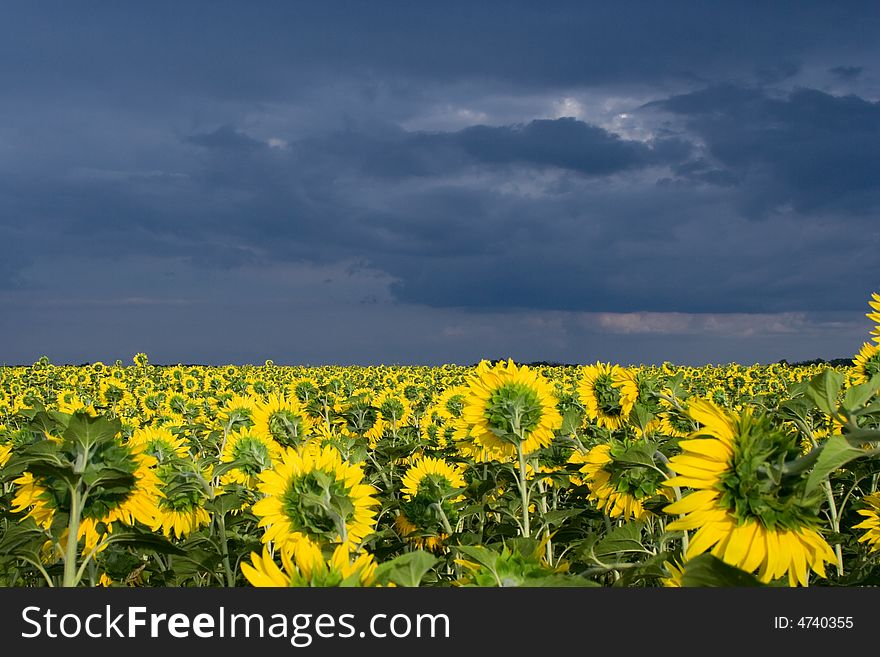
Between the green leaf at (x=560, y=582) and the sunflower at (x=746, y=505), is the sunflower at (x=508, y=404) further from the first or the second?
the green leaf at (x=560, y=582)

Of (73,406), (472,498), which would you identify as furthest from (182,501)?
(73,406)

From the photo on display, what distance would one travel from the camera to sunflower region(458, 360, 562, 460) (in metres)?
4.09

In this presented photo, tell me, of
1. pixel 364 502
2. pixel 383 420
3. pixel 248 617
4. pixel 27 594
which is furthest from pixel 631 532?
pixel 383 420

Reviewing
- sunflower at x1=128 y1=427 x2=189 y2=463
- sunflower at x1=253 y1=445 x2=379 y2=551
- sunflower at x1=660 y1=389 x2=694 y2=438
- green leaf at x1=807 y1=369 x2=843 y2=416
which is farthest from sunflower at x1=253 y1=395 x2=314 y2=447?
sunflower at x1=660 y1=389 x2=694 y2=438

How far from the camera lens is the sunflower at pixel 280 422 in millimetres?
5293

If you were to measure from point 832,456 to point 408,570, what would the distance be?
81 centimetres

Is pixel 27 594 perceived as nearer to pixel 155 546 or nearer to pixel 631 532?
pixel 155 546

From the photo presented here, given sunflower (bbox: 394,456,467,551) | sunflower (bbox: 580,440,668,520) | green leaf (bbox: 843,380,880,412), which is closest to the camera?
green leaf (bbox: 843,380,880,412)

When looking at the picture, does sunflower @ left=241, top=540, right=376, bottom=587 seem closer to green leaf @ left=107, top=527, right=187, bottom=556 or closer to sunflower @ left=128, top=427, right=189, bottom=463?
green leaf @ left=107, top=527, right=187, bottom=556

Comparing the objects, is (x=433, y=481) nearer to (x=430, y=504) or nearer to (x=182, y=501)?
(x=430, y=504)

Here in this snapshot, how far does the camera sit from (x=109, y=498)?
242cm

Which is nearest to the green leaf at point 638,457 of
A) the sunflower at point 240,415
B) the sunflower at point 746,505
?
the sunflower at point 746,505

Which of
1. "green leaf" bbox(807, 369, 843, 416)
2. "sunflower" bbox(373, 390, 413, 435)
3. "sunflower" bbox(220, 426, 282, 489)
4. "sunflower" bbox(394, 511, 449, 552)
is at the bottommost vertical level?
"green leaf" bbox(807, 369, 843, 416)

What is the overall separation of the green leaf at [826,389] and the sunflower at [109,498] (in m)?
2.07
